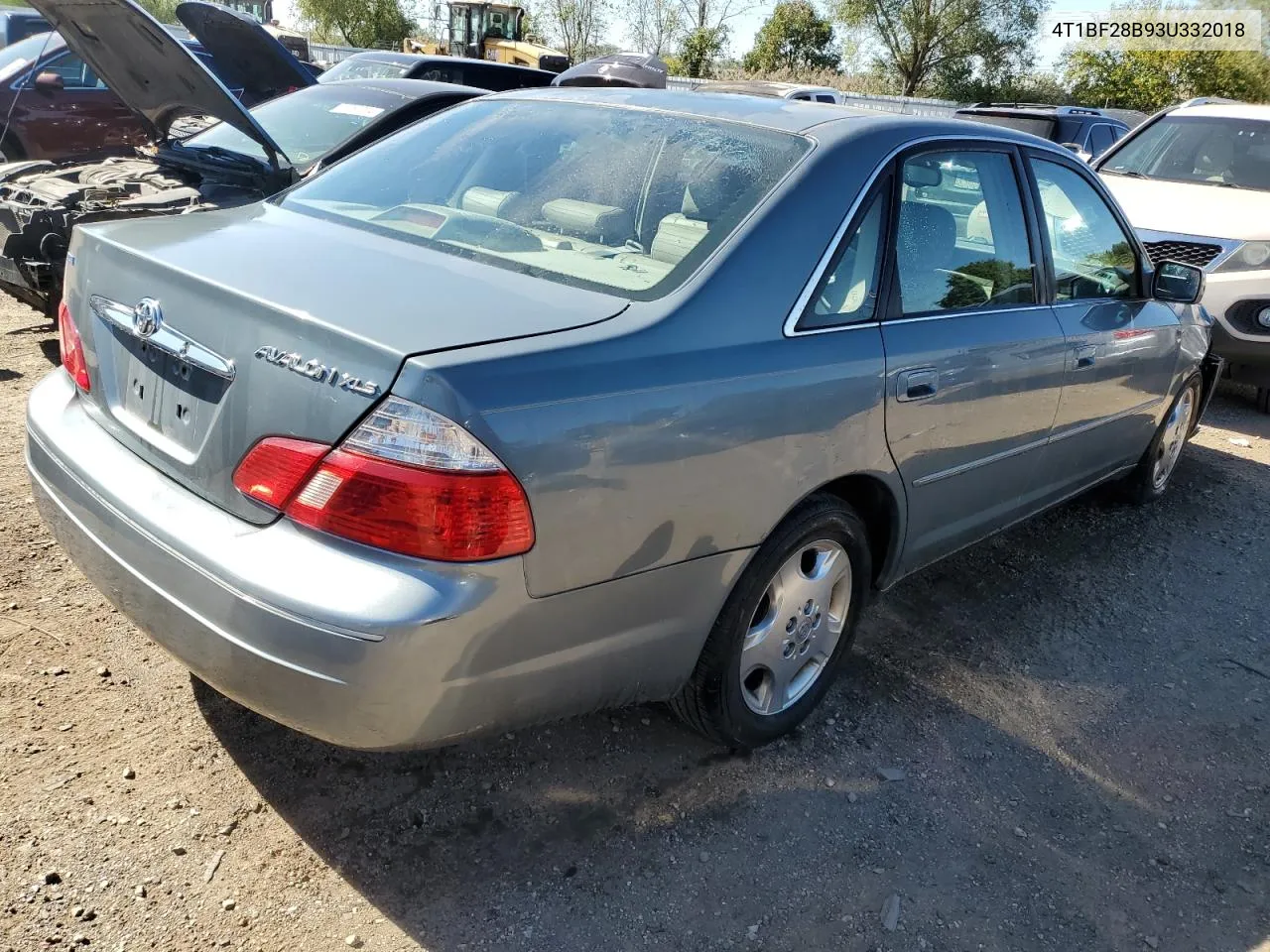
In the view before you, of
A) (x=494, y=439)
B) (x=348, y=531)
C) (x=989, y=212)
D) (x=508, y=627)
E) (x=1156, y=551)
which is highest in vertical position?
(x=989, y=212)

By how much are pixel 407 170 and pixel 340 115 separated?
3.88 meters

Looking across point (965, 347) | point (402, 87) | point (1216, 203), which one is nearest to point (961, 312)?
point (965, 347)

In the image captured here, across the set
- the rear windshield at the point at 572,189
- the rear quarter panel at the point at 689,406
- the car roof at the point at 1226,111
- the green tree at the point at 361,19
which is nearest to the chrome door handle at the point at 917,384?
the rear quarter panel at the point at 689,406

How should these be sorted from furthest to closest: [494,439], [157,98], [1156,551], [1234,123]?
[1234,123] < [157,98] < [1156,551] < [494,439]

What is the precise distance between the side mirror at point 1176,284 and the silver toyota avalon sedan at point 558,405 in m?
0.94

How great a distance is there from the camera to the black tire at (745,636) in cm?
252

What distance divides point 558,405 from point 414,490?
31 centimetres

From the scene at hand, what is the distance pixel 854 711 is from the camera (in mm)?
3105

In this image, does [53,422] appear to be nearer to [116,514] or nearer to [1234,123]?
[116,514]

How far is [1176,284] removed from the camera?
4.17 metres

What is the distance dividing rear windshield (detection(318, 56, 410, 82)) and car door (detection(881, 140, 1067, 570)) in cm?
647

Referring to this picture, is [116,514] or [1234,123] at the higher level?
[1234,123]

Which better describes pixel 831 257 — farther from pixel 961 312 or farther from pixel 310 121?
pixel 310 121

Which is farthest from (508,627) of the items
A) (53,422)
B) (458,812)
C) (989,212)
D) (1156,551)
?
(1156,551)
